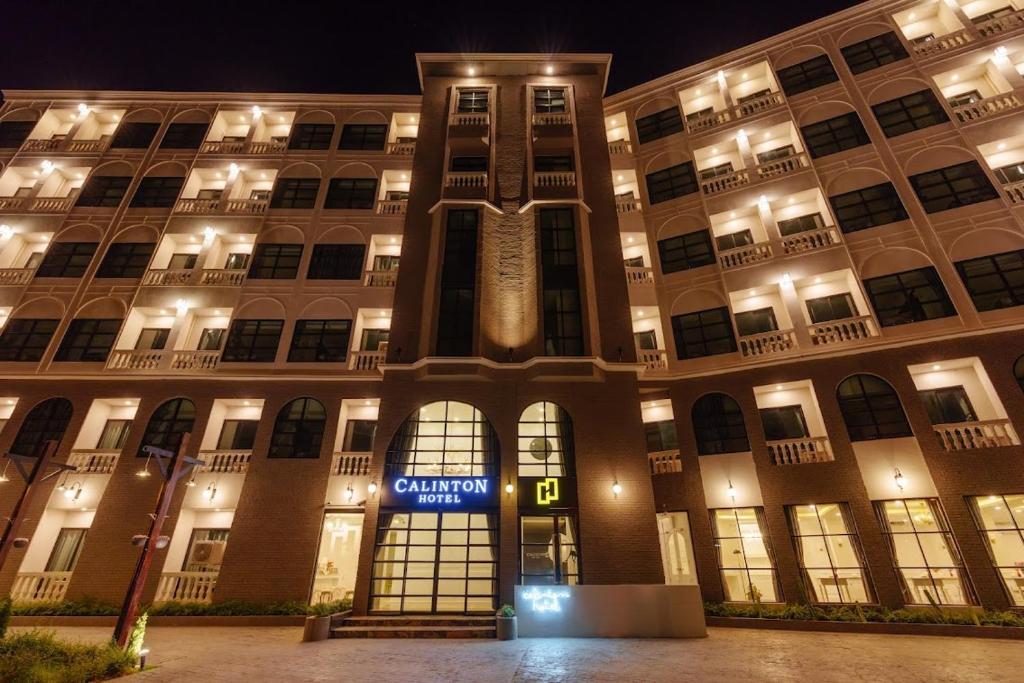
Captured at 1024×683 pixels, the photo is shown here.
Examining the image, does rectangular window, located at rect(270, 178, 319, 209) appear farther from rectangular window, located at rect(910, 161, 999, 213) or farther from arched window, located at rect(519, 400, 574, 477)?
rectangular window, located at rect(910, 161, 999, 213)

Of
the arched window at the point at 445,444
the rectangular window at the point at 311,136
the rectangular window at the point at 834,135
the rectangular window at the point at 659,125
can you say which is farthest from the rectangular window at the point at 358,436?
the rectangular window at the point at 834,135

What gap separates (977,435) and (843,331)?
5155mm

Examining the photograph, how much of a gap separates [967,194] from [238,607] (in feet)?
105

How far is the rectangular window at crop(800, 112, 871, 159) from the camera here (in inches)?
861

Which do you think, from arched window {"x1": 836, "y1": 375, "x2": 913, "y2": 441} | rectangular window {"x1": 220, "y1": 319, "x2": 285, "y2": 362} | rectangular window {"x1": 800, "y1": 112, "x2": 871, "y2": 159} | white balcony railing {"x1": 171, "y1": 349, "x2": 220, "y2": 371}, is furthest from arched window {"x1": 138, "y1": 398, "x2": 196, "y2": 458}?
rectangular window {"x1": 800, "y1": 112, "x2": 871, "y2": 159}

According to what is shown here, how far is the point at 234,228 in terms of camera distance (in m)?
24.0

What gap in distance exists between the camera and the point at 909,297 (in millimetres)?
18156

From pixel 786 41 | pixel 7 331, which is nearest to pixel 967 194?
pixel 786 41

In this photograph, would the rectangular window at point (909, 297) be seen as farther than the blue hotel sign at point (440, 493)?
Yes

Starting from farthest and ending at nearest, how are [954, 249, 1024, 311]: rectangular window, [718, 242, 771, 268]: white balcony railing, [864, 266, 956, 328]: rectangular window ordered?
[718, 242, 771, 268]: white balcony railing < [864, 266, 956, 328]: rectangular window < [954, 249, 1024, 311]: rectangular window

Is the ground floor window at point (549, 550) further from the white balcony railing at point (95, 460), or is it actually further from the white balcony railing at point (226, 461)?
the white balcony railing at point (95, 460)

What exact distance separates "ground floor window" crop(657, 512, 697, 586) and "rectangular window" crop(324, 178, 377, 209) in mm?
20741

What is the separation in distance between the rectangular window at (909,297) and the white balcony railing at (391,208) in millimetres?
21432

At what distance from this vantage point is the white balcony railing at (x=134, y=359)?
2056cm
